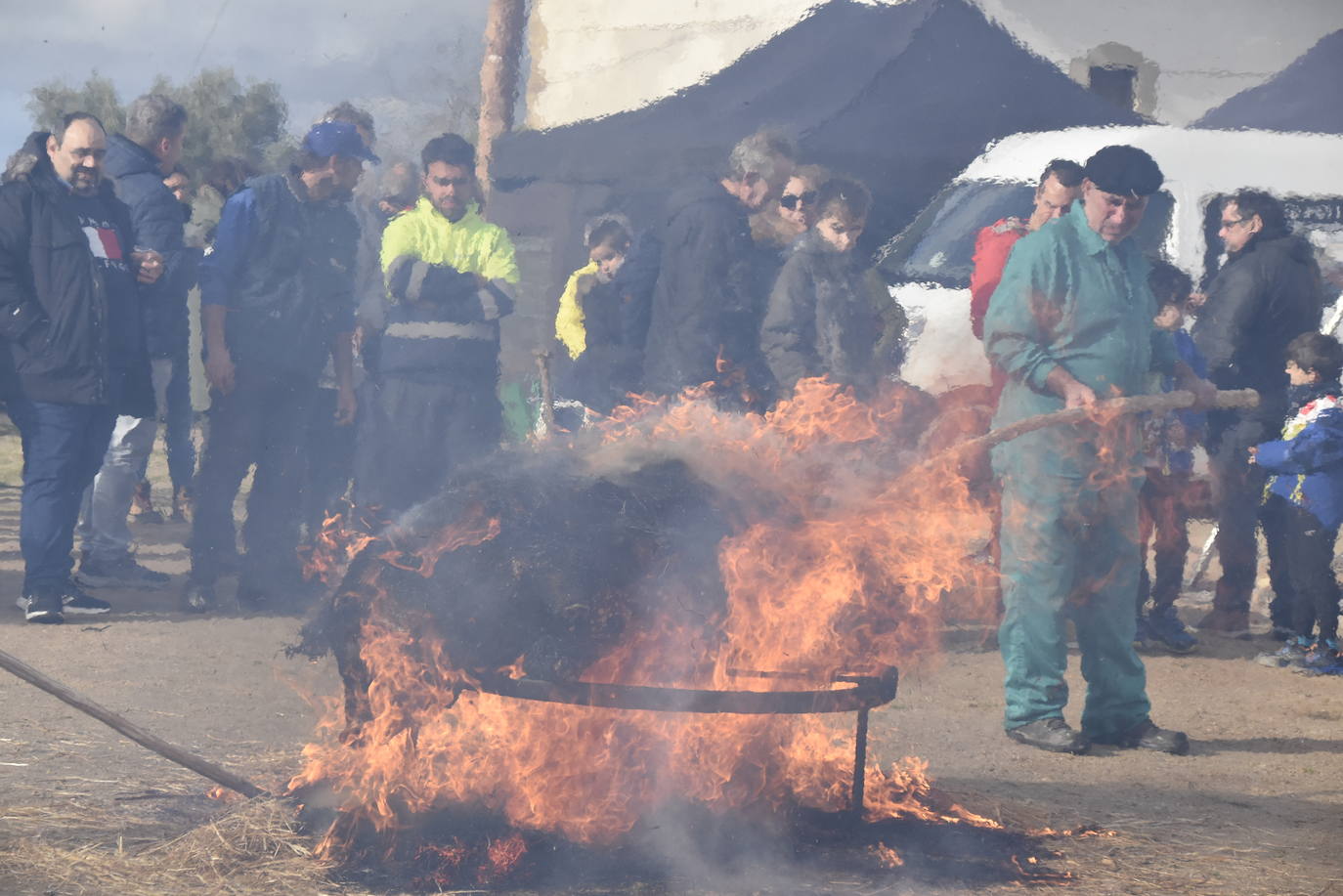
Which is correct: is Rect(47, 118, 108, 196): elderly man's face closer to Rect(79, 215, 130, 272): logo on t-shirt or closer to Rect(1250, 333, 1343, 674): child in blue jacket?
Rect(79, 215, 130, 272): logo on t-shirt

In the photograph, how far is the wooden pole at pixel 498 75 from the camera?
60.4ft

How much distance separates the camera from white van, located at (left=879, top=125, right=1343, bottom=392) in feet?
32.4

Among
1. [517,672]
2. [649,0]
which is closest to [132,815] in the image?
[517,672]

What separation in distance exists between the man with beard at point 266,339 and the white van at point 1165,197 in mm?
3875

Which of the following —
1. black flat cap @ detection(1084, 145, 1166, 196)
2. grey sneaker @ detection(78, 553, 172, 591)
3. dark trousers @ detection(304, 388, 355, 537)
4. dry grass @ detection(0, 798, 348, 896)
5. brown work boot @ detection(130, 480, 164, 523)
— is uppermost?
black flat cap @ detection(1084, 145, 1166, 196)

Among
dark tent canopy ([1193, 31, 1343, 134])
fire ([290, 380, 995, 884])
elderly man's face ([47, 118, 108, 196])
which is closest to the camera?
fire ([290, 380, 995, 884])

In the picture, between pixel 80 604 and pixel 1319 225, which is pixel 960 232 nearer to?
pixel 1319 225

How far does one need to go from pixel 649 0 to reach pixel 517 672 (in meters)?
15.6

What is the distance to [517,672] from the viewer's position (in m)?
3.95

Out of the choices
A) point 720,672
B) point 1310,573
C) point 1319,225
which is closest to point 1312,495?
point 1310,573

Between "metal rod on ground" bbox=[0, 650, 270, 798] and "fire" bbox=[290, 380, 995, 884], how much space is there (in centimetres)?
21

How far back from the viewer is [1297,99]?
1627 cm

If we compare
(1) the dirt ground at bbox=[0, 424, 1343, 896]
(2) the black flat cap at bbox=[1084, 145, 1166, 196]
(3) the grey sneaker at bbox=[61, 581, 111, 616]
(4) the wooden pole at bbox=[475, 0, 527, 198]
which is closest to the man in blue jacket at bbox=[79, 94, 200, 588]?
(1) the dirt ground at bbox=[0, 424, 1343, 896]

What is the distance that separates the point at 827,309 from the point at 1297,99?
12.1 metres
